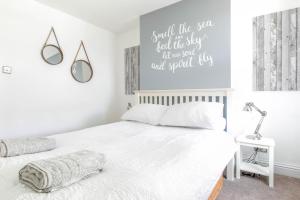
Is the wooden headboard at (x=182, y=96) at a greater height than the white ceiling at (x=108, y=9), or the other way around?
the white ceiling at (x=108, y=9)

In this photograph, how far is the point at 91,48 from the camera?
10.6ft

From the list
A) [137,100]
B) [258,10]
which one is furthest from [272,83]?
[137,100]

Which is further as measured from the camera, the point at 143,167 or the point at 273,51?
the point at 273,51

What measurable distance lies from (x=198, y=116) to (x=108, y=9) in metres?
2.11

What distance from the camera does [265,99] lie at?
7.23 ft

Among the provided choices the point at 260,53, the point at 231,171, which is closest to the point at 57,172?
the point at 231,171

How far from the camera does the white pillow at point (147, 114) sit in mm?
2365

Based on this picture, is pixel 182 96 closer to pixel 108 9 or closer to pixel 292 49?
pixel 292 49

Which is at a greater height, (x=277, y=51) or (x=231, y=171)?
(x=277, y=51)

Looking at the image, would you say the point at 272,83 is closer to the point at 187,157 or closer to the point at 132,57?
the point at 187,157

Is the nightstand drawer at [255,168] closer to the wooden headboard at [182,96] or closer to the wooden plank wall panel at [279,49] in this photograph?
the wooden headboard at [182,96]

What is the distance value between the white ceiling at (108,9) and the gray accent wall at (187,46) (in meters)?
0.18

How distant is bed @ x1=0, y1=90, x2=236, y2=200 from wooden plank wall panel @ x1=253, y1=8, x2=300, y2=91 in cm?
96

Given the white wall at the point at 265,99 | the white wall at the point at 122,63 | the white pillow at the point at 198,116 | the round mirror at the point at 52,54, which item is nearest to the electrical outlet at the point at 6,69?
the round mirror at the point at 52,54
